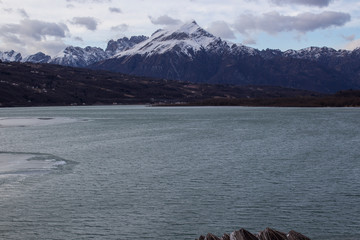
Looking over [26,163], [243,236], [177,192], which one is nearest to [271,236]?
[243,236]

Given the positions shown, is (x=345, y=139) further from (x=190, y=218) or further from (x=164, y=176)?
(x=190, y=218)

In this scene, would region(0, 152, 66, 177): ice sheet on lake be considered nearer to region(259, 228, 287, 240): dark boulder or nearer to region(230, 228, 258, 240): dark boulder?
region(230, 228, 258, 240): dark boulder

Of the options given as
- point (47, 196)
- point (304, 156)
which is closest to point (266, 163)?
point (304, 156)

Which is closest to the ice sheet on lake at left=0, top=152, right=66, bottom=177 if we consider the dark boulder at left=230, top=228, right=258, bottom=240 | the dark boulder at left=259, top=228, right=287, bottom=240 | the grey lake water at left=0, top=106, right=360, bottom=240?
the grey lake water at left=0, top=106, right=360, bottom=240

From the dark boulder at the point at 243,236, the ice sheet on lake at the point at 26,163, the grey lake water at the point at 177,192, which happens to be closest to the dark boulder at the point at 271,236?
the dark boulder at the point at 243,236

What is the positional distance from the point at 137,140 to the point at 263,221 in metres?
54.8

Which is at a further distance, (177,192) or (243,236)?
(177,192)

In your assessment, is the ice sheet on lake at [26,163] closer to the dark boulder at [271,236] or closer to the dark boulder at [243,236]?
the dark boulder at [243,236]

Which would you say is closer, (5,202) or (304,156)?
(5,202)

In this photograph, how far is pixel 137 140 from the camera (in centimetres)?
8200

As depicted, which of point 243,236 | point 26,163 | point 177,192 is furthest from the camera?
point 26,163

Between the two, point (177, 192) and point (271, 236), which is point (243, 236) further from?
point (177, 192)

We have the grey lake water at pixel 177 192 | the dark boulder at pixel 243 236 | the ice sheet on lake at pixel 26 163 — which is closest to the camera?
the dark boulder at pixel 243 236

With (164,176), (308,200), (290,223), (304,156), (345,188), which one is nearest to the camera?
(290,223)
